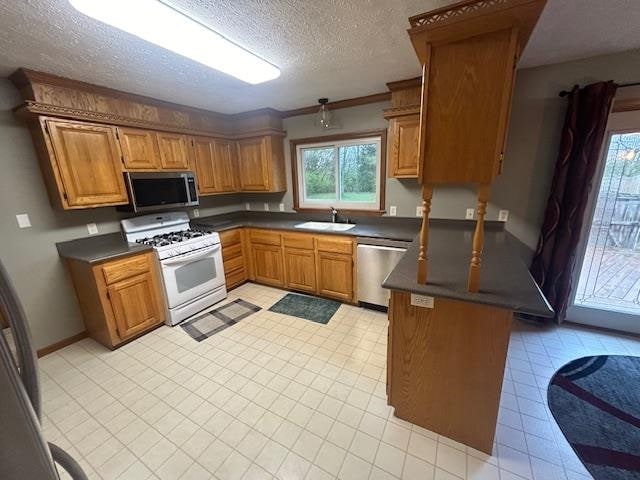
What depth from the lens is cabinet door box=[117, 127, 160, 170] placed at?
2.62m

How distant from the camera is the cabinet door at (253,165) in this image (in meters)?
3.63

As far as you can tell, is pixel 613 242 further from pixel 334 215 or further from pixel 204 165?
pixel 204 165

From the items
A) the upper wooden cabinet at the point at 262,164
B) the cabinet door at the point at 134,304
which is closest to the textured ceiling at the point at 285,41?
the upper wooden cabinet at the point at 262,164

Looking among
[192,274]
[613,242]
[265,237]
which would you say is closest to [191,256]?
[192,274]

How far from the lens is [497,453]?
1474 mm

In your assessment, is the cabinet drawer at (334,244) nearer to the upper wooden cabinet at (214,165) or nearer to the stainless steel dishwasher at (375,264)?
the stainless steel dishwasher at (375,264)

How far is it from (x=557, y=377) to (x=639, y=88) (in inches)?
90.8

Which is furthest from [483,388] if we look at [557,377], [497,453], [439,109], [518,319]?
[518,319]

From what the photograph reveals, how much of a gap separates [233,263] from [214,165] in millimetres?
1345

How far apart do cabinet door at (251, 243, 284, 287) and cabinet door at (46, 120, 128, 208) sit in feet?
5.30

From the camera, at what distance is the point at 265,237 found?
11.6ft

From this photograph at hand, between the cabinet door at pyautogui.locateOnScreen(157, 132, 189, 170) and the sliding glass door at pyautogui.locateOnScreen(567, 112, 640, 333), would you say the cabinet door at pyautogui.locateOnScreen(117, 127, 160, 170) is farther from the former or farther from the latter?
the sliding glass door at pyautogui.locateOnScreen(567, 112, 640, 333)

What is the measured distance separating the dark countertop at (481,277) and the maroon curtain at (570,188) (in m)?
0.50

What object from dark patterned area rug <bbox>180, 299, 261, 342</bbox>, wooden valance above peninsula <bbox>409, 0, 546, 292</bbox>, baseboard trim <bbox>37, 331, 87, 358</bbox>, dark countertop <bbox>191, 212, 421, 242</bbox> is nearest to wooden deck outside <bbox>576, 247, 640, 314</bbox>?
dark countertop <bbox>191, 212, 421, 242</bbox>
